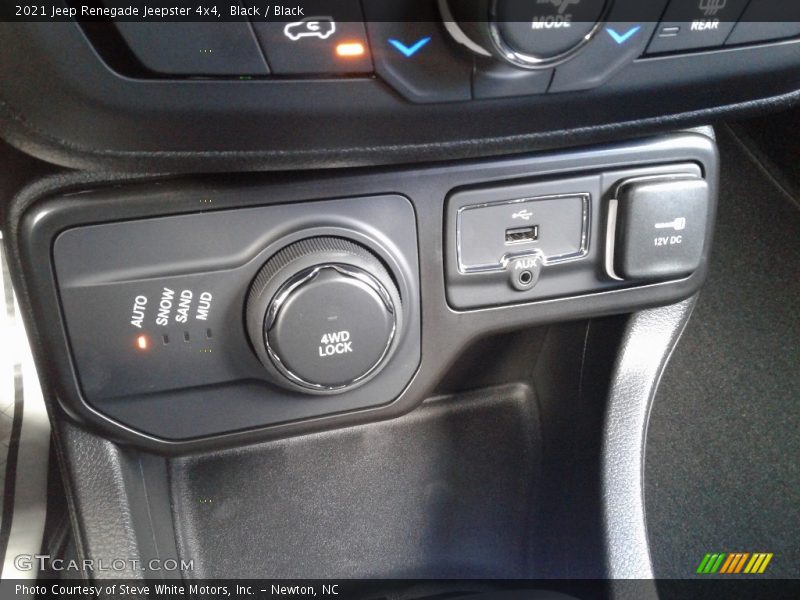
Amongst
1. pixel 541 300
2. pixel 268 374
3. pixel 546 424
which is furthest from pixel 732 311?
pixel 268 374

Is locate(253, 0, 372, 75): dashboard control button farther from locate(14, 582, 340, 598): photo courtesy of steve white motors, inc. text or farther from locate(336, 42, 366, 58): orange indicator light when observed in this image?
locate(14, 582, 340, 598): photo courtesy of steve white motors, inc. text

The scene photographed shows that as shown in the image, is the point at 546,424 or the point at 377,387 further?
the point at 546,424

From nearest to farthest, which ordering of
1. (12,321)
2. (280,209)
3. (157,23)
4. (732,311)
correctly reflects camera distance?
(157,23) < (280,209) < (12,321) < (732,311)

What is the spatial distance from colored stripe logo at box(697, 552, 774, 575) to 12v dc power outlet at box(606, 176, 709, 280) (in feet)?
1.51

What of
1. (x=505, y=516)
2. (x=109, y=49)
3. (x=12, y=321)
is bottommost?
(x=505, y=516)

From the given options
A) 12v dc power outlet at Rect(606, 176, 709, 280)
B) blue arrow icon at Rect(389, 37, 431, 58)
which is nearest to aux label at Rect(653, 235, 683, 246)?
12v dc power outlet at Rect(606, 176, 709, 280)

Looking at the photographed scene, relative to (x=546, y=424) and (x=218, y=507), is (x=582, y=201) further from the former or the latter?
(x=218, y=507)

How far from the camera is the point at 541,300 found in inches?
20.1

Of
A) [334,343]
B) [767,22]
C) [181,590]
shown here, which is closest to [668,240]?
[767,22]

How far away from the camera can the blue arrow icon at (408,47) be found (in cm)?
36

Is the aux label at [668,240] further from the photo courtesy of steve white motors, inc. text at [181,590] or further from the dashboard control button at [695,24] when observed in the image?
the photo courtesy of steve white motors, inc. text at [181,590]

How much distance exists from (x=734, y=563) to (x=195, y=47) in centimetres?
83

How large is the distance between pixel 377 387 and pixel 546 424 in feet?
0.80

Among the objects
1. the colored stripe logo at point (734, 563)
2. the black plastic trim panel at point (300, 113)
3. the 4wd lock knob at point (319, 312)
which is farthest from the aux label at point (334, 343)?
the colored stripe logo at point (734, 563)
